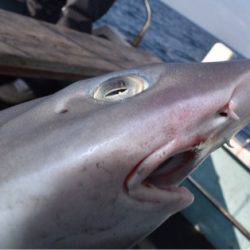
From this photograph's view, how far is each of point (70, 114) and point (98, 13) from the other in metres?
3.44

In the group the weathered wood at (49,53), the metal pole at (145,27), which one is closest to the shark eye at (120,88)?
the weathered wood at (49,53)

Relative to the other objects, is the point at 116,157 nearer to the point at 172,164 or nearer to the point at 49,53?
the point at 172,164

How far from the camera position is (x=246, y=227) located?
300 centimetres

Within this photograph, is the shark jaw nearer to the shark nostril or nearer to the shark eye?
the shark nostril

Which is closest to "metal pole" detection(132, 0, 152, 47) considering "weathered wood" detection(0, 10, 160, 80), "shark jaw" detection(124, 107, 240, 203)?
"weathered wood" detection(0, 10, 160, 80)

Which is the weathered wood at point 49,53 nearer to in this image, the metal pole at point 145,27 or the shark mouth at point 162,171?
the metal pole at point 145,27

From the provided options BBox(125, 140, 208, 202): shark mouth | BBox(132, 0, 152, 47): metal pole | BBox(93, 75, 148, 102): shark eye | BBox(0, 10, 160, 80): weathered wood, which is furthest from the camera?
BBox(132, 0, 152, 47): metal pole

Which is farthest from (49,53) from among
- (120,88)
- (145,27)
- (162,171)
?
(145,27)

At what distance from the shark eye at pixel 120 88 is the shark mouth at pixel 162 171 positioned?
0.65 ft

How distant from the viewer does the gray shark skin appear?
90 cm

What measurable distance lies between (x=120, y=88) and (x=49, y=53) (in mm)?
1694

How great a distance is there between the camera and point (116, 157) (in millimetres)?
889

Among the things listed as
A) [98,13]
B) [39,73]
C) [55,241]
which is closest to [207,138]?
[55,241]

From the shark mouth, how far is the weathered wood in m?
1.52
